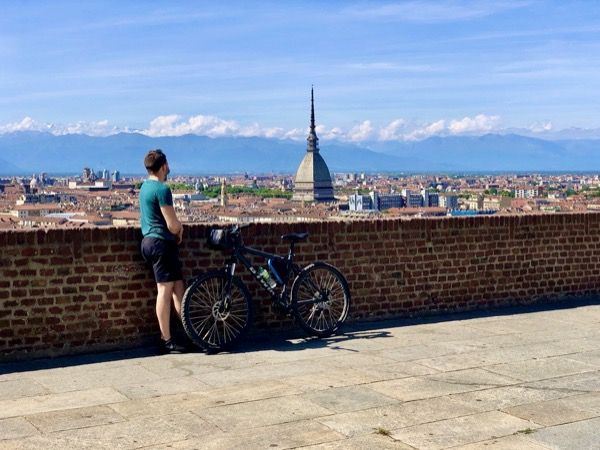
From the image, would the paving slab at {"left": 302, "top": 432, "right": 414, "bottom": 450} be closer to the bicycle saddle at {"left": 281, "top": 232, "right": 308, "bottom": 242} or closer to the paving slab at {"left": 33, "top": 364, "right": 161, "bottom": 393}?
the paving slab at {"left": 33, "top": 364, "right": 161, "bottom": 393}

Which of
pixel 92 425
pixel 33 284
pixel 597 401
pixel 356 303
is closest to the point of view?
pixel 92 425

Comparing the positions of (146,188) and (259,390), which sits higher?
(146,188)

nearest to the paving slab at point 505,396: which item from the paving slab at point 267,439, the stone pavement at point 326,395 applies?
the stone pavement at point 326,395

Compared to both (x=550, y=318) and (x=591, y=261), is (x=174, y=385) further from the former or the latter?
(x=591, y=261)

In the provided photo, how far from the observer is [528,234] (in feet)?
35.0

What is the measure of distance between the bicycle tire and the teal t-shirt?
4.64ft

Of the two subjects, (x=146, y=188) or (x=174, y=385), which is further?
(x=146, y=188)

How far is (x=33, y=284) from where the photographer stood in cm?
749

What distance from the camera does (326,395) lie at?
623 cm

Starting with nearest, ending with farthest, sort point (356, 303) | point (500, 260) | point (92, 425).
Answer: point (92, 425) < point (356, 303) < point (500, 260)

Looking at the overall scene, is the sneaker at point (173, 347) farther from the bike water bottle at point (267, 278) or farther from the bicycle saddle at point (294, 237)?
the bicycle saddle at point (294, 237)

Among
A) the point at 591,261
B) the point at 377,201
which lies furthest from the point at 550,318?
the point at 377,201

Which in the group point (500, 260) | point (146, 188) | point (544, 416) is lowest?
point (544, 416)

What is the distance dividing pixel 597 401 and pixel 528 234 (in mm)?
4691
